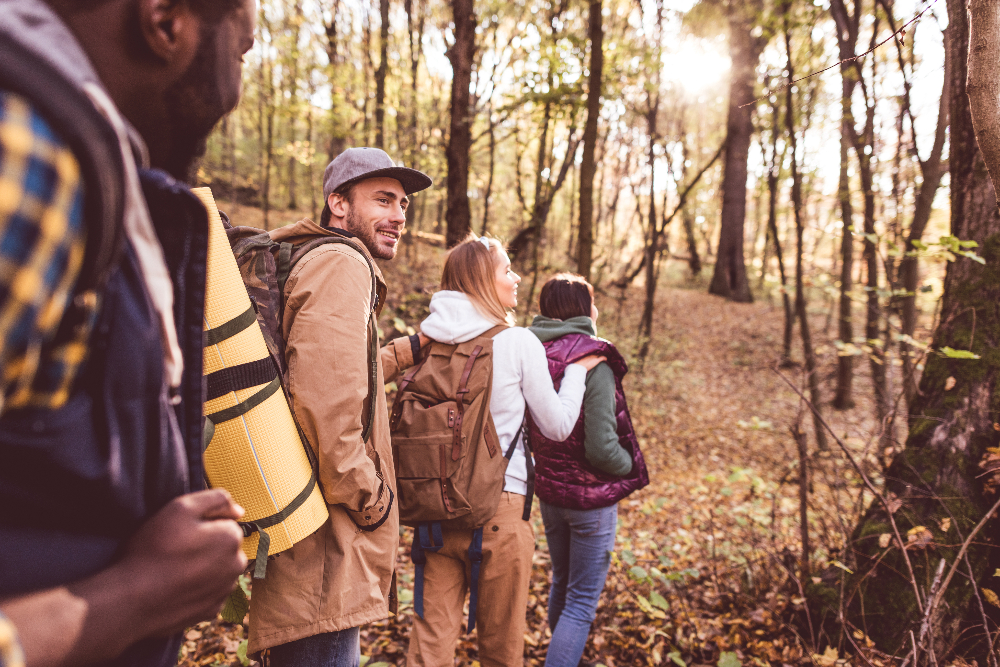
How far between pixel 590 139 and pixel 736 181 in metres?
12.9

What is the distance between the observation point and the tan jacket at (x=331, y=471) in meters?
1.66

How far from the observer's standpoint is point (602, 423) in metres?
2.70

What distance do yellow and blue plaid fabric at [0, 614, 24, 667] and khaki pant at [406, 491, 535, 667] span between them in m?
1.98

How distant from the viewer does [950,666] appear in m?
2.55

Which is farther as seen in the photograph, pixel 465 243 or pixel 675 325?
pixel 675 325

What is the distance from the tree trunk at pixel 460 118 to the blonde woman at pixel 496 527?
161 inches

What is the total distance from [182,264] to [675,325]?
15636mm

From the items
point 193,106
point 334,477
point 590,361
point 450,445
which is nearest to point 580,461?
point 590,361

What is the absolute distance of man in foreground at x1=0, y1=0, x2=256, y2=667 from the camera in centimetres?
50

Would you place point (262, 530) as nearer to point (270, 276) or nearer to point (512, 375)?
point (270, 276)

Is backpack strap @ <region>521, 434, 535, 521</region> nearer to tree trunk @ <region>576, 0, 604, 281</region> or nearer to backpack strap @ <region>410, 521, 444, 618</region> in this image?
backpack strap @ <region>410, 521, 444, 618</region>

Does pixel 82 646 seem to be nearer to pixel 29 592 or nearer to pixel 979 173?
pixel 29 592

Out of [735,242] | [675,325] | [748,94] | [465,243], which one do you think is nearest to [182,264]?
[465,243]

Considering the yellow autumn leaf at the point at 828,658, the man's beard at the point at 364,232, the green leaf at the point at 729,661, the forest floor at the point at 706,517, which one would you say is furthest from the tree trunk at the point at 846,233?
the man's beard at the point at 364,232
